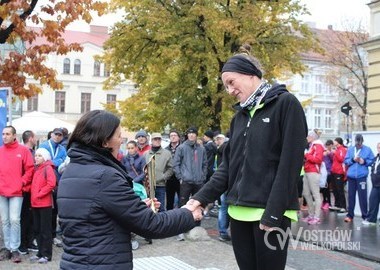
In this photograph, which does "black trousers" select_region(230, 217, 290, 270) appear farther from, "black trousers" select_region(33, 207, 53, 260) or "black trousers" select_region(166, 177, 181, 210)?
"black trousers" select_region(166, 177, 181, 210)

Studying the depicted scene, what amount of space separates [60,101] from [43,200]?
5334cm

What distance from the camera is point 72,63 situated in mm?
60594

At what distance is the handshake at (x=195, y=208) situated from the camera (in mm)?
3622

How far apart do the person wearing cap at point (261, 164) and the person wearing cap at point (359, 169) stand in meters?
9.43

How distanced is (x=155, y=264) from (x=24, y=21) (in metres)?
6.13

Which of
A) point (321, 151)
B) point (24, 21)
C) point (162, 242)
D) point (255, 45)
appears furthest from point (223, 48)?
point (162, 242)

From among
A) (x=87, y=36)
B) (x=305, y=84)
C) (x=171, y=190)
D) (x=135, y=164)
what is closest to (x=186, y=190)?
(x=135, y=164)

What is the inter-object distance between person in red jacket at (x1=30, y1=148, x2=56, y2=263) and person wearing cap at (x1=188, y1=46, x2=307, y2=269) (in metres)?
5.13

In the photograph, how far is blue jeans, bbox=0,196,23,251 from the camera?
8.34 metres

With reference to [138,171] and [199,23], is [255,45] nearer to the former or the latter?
[199,23]

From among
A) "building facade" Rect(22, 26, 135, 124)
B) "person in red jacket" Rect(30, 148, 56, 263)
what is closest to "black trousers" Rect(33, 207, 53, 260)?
"person in red jacket" Rect(30, 148, 56, 263)

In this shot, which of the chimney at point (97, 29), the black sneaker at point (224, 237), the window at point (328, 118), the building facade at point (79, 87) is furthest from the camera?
the chimney at point (97, 29)

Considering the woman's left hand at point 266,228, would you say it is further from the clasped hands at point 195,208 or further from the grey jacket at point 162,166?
the grey jacket at point 162,166
